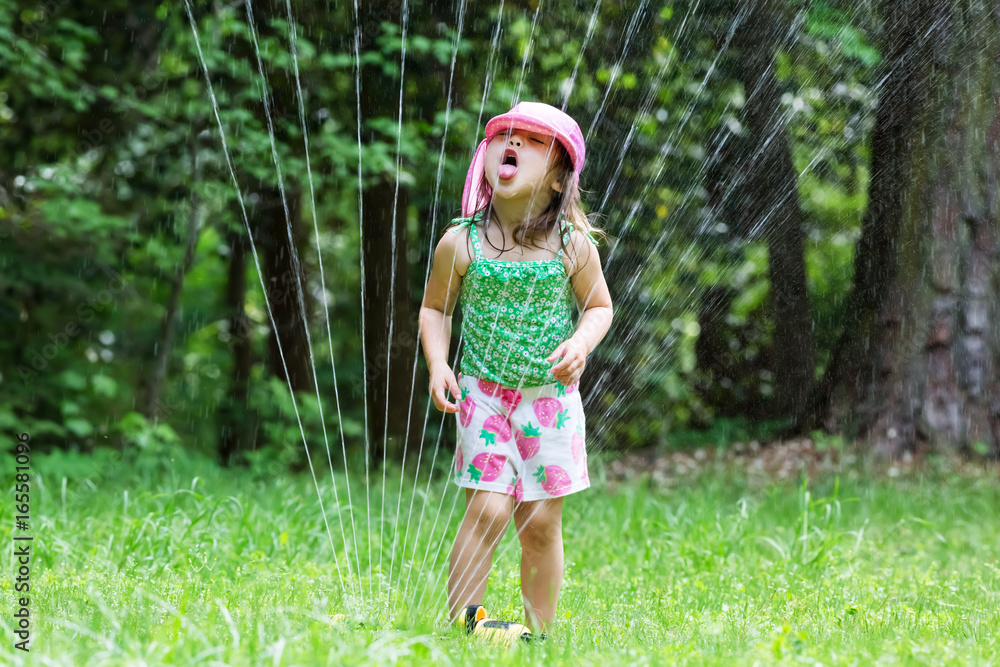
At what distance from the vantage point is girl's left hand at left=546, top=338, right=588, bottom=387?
246 centimetres

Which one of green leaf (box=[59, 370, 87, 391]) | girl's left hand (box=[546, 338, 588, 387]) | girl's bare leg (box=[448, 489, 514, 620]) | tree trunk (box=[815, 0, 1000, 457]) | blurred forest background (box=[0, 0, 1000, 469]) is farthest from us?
green leaf (box=[59, 370, 87, 391])

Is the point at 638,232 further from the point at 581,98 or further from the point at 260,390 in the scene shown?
the point at 260,390

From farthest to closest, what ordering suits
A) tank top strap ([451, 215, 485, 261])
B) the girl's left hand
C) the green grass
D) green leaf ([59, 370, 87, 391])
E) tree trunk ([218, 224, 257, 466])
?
tree trunk ([218, 224, 257, 466]) < green leaf ([59, 370, 87, 391]) < tank top strap ([451, 215, 485, 261]) < the girl's left hand < the green grass

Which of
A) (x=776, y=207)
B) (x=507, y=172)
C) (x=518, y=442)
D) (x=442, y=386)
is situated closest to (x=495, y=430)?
(x=518, y=442)

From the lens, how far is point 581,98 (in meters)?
6.23

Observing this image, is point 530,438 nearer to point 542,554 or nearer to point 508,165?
point 542,554

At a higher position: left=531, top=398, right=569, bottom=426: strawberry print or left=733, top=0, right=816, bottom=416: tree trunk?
left=733, top=0, right=816, bottom=416: tree trunk

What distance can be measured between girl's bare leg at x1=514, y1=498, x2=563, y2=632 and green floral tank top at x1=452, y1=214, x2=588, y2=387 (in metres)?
0.36

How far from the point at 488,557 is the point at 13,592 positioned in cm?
143

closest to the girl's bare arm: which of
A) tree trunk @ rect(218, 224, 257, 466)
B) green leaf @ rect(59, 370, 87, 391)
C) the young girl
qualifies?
the young girl

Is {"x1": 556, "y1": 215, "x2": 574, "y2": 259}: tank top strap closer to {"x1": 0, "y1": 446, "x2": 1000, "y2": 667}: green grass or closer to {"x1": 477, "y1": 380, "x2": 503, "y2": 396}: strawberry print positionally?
{"x1": 477, "y1": 380, "x2": 503, "y2": 396}: strawberry print

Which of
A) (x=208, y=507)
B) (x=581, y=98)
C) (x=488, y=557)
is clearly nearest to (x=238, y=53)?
(x=581, y=98)

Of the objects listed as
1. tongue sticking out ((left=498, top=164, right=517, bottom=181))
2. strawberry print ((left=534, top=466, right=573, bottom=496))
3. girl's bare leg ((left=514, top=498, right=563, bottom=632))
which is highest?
tongue sticking out ((left=498, top=164, right=517, bottom=181))

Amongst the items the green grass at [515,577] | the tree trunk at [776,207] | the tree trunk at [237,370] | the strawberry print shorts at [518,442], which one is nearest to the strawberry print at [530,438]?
the strawberry print shorts at [518,442]
